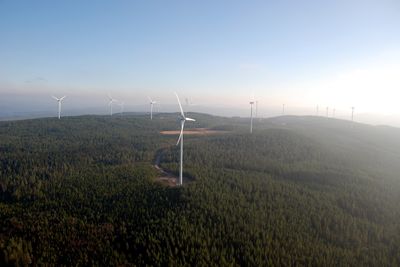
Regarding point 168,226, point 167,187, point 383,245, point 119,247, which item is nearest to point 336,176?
point 383,245

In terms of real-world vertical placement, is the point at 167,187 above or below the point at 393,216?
above

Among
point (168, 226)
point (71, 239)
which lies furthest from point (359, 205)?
point (71, 239)

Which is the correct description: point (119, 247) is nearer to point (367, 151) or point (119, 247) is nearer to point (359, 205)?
point (359, 205)

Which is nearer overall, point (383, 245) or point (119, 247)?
point (119, 247)

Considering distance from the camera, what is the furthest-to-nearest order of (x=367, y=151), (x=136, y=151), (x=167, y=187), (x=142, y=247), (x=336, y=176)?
(x=367, y=151) → (x=136, y=151) → (x=336, y=176) → (x=167, y=187) → (x=142, y=247)

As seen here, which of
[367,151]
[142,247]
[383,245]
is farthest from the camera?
[367,151]

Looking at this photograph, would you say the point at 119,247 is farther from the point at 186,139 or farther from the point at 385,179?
the point at 186,139
